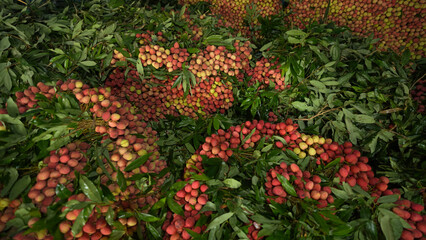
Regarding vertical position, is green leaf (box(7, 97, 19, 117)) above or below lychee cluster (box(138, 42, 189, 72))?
below

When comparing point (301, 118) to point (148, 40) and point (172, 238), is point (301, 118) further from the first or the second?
point (148, 40)

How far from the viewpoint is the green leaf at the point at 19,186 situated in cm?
91

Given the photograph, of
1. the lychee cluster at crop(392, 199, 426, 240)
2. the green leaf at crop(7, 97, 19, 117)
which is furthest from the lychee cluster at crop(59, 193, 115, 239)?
the lychee cluster at crop(392, 199, 426, 240)

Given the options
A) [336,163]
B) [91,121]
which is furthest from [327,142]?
[91,121]

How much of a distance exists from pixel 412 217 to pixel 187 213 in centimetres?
131

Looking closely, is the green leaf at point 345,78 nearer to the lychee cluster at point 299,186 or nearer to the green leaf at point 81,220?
the lychee cluster at point 299,186

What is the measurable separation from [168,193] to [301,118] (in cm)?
139

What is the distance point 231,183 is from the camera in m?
1.15

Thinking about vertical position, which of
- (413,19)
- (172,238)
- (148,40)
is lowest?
(172,238)

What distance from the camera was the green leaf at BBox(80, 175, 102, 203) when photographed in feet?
3.01

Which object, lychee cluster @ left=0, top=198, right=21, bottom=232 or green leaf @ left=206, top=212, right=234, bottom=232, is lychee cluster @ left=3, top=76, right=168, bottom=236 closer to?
lychee cluster @ left=0, top=198, right=21, bottom=232

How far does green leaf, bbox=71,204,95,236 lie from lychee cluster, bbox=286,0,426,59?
7.64 ft

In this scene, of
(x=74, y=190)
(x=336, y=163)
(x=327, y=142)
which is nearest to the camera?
(x=74, y=190)

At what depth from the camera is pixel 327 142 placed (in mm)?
1542
